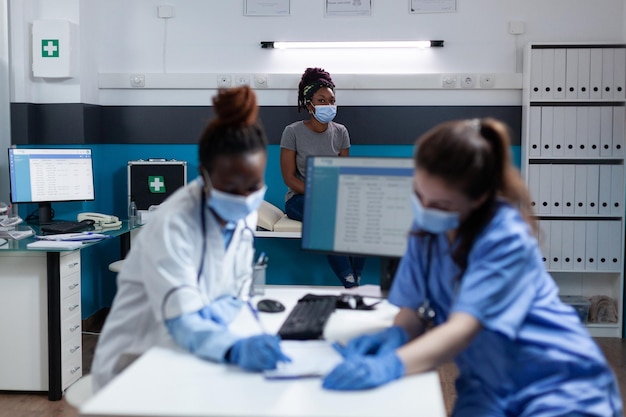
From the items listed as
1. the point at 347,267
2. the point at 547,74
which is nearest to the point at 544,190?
the point at 547,74

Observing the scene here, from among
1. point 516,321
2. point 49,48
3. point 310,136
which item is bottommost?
point 516,321

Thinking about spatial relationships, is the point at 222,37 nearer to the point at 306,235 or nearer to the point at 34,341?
the point at 34,341

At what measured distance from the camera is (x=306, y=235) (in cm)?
238

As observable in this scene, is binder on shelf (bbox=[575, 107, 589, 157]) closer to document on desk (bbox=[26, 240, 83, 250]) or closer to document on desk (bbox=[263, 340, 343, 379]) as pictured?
document on desk (bbox=[26, 240, 83, 250])

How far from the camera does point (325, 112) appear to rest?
15.0 feet

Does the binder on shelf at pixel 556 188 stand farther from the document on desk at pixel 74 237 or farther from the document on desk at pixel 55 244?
the document on desk at pixel 55 244

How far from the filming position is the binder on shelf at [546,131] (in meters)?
4.70

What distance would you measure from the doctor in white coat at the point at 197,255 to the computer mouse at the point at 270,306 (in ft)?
0.36

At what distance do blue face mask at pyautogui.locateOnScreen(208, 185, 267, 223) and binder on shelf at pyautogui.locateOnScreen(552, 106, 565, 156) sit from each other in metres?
3.20

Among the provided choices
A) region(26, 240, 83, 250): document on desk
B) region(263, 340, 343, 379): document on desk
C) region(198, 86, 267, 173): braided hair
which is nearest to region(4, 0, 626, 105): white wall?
region(26, 240, 83, 250): document on desk

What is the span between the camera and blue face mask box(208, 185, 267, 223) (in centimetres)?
187

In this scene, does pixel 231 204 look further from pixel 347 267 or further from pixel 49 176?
pixel 49 176

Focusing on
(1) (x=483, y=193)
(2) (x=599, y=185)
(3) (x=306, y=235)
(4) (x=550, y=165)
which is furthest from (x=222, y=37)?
(1) (x=483, y=193)

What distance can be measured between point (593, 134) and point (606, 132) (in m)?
0.07
